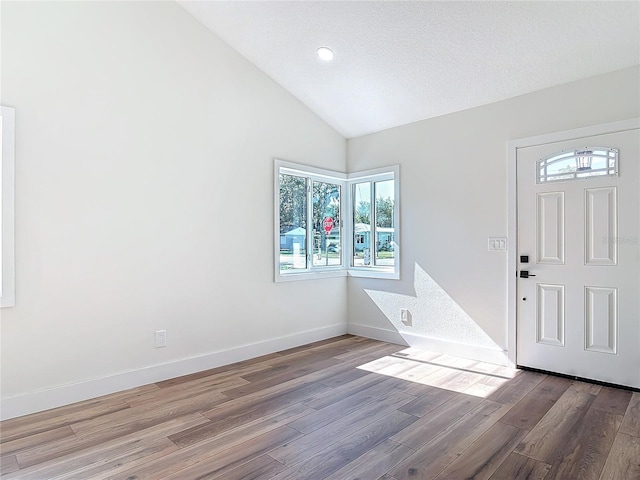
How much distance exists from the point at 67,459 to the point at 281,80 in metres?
3.82

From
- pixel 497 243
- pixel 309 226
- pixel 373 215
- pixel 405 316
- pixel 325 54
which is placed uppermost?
pixel 325 54

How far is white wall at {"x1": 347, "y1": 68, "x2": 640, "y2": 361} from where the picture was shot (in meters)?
3.38

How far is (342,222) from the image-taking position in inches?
205

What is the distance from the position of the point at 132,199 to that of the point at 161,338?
1.24 meters

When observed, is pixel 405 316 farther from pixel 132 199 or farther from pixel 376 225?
pixel 132 199

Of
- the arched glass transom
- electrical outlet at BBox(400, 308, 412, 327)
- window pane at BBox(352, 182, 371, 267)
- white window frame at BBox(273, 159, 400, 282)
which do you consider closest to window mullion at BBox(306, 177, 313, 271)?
white window frame at BBox(273, 159, 400, 282)

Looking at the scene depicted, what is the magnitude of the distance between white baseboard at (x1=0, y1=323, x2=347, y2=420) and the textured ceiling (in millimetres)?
2870

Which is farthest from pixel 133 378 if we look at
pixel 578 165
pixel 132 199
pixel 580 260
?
pixel 578 165

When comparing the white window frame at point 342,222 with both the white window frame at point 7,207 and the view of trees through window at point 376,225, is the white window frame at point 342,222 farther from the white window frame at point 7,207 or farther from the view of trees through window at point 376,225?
the white window frame at point 7,207

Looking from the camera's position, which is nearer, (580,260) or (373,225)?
(580,260)

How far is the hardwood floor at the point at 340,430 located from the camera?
207 centimetres

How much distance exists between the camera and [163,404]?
2.90m

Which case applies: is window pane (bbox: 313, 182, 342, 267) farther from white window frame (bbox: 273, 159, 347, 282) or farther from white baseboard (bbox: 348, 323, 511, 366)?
white baseboard (bbox: 348, 323, 511, 366)

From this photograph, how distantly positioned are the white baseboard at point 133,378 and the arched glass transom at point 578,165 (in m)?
3.04
